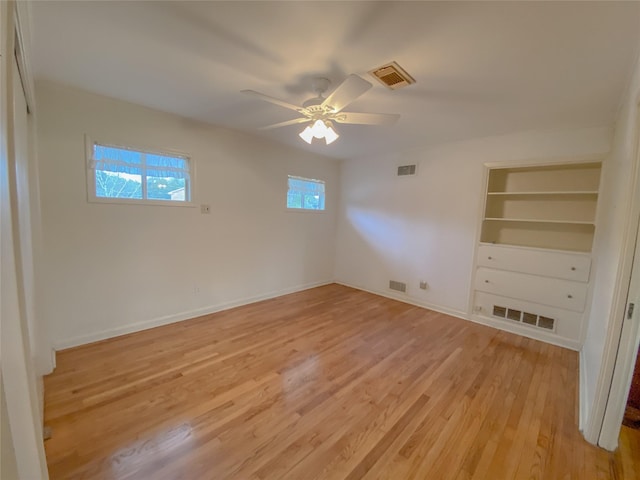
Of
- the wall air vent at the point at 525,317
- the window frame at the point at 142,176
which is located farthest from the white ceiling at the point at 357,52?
the wall air vent at the point at 525,317

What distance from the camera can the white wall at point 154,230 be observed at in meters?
2.42

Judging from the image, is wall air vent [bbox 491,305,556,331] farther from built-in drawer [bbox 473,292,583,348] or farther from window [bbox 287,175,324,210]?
window [bbox 287,175,324,210]

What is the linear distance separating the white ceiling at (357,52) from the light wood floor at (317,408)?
2400 mm

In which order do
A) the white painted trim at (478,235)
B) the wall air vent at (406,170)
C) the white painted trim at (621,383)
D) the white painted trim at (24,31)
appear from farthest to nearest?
the wall air vent at (406,170)
the white painted trim at (478,235)
the white painted trim at (621,383)
the white painted trim at (24,31)

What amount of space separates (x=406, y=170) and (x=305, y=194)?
1696 mm

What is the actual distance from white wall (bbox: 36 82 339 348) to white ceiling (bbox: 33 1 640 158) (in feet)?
1.17

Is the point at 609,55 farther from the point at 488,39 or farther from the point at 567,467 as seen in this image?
the point at 567,467

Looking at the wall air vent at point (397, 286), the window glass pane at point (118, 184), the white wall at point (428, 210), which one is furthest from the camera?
the wall air vent at point (397, 286)

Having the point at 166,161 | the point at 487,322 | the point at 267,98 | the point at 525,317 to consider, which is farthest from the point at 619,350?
the point at 166,161

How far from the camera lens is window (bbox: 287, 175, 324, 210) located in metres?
4.39

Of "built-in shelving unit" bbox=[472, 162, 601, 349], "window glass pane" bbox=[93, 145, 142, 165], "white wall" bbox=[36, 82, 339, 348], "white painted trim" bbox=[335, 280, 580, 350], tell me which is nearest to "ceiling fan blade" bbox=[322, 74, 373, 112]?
"white wall" bbox=[36, 82, 339, 348]

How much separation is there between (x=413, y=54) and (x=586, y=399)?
271cm

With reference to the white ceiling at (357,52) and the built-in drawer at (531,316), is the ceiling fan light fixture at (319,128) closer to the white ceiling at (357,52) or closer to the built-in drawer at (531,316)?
the white ceiling at (357,52)

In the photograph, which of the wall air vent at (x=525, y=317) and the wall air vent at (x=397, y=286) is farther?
the wall air vent at (x=397, y=286)
